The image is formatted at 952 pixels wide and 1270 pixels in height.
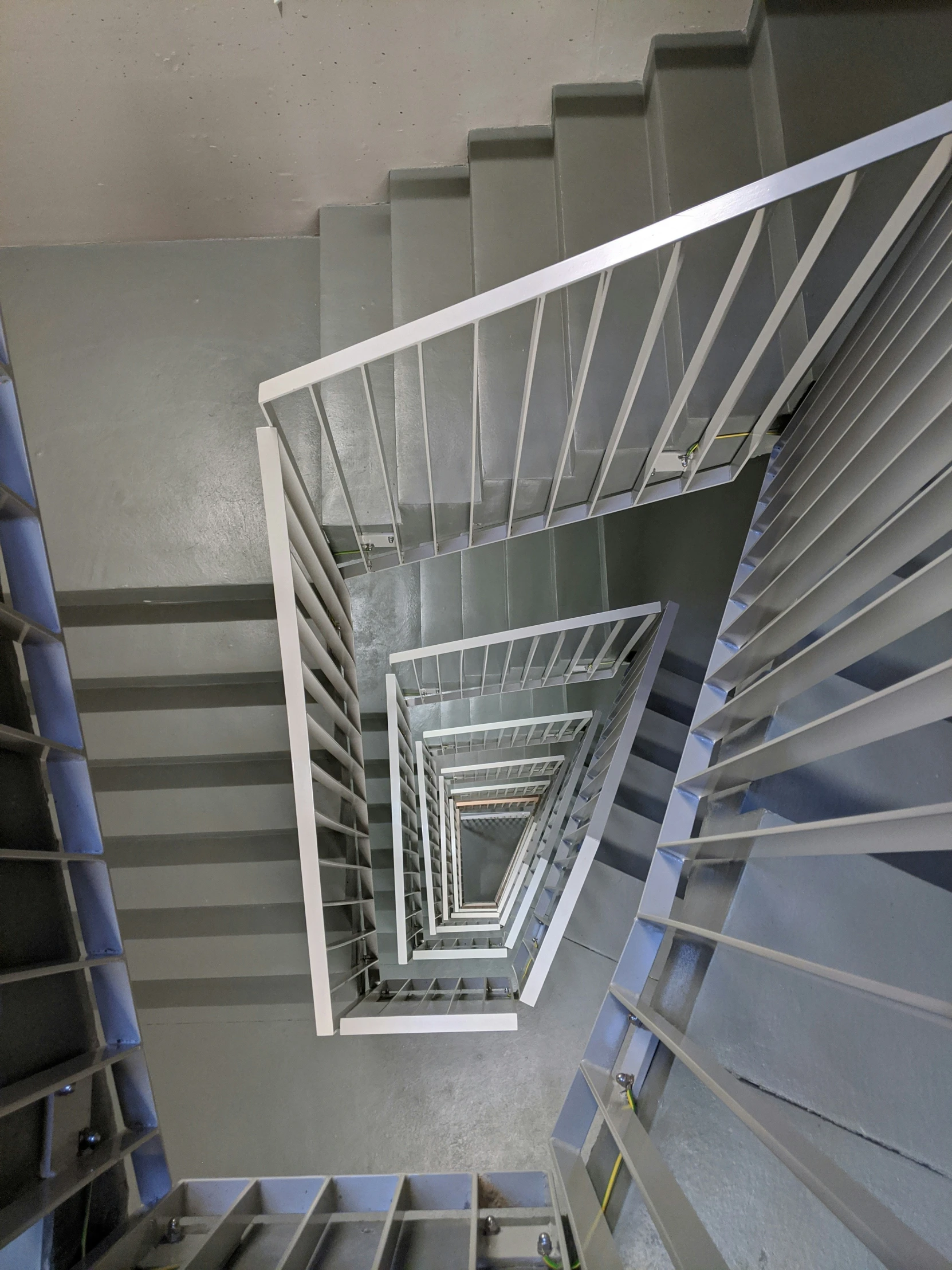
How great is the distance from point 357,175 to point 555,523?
1960mm

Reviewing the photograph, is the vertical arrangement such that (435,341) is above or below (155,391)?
below

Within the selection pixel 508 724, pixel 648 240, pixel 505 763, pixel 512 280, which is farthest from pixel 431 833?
pixel 648 240

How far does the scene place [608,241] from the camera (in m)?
2.16

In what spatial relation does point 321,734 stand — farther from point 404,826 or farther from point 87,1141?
point 404,826

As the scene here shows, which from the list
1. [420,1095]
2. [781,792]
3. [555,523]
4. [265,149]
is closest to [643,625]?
[555,523]

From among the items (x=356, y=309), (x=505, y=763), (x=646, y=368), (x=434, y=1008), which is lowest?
(x=434, y=1008)

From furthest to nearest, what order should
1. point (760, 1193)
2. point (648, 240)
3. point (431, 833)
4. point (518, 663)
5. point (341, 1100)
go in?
point (431, 833) < point (518, 663) < point (341, 1100) < point (648, 240) < point (760, 1193)

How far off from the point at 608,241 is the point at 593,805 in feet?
7.21

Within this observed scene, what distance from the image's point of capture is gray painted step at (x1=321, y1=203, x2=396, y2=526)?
9.92 feet

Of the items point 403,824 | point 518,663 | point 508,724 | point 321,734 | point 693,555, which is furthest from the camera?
point 508,724

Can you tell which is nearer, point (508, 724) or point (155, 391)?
point (155, 391)

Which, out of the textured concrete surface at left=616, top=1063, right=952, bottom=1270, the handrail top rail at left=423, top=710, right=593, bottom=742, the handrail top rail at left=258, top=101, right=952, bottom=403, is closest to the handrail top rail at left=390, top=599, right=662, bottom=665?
the handrail top rail at left=423, top=710, right=593, bottom=742

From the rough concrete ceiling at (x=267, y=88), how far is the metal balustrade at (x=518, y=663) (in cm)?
206

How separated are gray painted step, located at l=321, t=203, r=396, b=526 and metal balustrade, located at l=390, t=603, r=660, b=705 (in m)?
0.94
